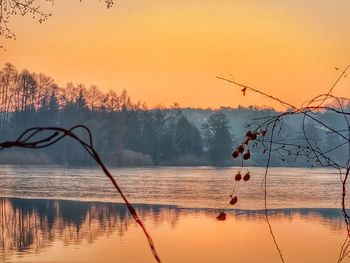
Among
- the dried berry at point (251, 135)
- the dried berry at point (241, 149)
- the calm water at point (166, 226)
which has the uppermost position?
the dried berry at point (251, 135)

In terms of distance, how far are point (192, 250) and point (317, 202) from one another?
1046 centimetres

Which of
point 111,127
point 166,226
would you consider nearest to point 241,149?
point 166,226

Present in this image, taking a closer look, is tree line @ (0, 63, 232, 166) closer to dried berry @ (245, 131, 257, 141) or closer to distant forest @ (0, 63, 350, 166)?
distant forest @ (0, 63, 350, 166)

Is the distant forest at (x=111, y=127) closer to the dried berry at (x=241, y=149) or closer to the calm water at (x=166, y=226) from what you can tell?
the calm water at (x=166, y=226)

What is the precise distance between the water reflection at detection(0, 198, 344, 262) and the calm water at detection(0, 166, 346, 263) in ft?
0.09

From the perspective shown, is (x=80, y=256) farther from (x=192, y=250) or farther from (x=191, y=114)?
(x=191, y=114)

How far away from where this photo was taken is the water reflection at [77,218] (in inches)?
680

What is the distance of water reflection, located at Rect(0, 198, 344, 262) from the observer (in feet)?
56.6

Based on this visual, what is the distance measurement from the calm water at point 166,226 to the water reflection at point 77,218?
1.0 inches

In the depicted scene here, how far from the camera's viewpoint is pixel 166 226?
1923 cm

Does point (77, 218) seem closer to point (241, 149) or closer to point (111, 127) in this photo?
point (241, 149)

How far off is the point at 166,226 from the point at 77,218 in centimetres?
344

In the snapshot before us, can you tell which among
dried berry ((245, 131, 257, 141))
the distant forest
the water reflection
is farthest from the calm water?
the distant forest

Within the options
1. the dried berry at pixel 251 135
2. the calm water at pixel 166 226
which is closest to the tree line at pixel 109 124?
the calm water at pixel 166 226
